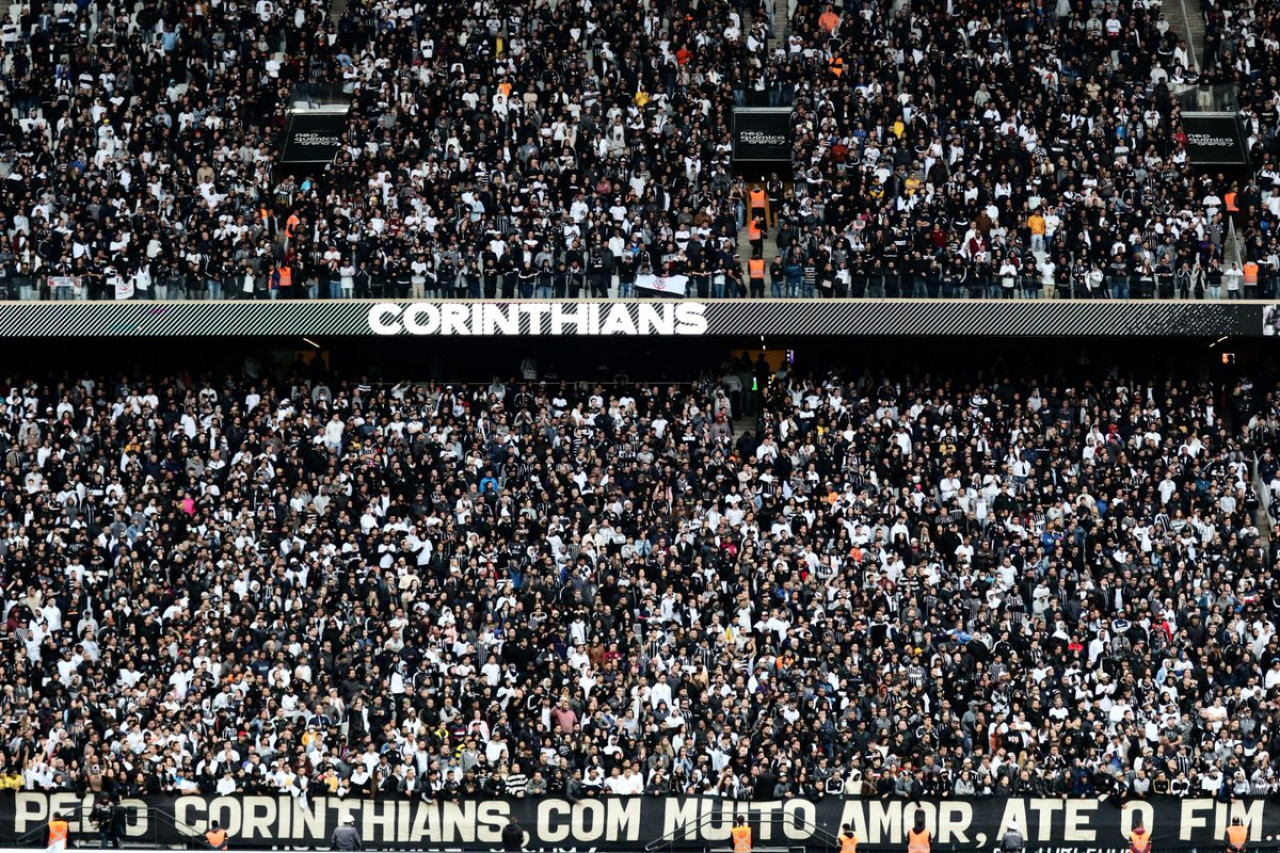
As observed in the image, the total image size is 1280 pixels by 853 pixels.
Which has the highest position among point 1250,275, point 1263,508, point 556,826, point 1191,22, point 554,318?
point 1191,22

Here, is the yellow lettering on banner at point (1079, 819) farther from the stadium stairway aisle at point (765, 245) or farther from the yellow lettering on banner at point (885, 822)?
the stadium stairway aisle at point (765, 245)

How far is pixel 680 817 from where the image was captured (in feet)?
105

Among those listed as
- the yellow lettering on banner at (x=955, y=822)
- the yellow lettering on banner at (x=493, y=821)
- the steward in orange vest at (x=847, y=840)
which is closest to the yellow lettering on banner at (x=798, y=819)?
the steward in orange vest at (x=847, y=840)

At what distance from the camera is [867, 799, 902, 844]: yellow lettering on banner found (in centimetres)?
3195

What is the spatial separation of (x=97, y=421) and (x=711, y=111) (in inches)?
508

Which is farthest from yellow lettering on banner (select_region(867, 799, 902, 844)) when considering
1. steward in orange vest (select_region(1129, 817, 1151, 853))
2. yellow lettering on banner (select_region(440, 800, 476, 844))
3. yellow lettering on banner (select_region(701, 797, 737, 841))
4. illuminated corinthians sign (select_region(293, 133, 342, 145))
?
illuminated corinthians sign (select_region(293, 133, 342, 145))

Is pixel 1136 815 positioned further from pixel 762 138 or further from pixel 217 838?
pixel 762 138

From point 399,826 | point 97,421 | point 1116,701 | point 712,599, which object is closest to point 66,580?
point 97,421

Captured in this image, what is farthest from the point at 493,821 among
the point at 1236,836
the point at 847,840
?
the point at 1236,836

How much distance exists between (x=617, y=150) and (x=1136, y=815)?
16.7m

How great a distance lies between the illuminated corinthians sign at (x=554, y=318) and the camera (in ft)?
130

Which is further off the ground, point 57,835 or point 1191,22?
point 1191,22

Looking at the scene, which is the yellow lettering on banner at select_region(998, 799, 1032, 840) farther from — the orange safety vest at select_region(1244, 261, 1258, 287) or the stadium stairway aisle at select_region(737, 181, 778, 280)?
the stadium stairway aisle at select_region(737, 181, 778, 280)

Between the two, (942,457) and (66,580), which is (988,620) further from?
(66,580)
